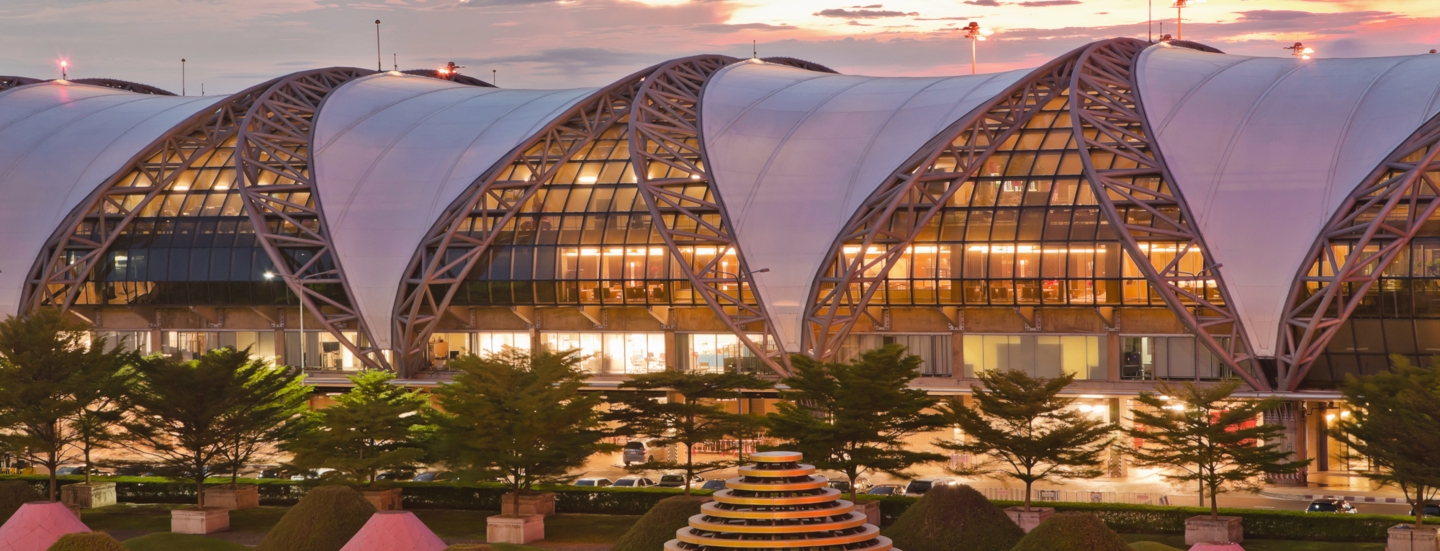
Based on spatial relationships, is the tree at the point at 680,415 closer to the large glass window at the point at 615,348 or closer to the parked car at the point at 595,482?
the parked car at the point at 595,482

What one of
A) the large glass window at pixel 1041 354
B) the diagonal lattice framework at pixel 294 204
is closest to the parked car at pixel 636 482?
the large glass window at pixel 1041 354

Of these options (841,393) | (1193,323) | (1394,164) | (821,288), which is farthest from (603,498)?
(1394,164)

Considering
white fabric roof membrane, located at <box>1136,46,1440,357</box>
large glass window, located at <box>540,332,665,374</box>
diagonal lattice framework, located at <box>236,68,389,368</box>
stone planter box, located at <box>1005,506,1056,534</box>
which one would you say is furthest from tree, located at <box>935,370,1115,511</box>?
diagonal lattice framework, located at <box>236,68,389,368</box>

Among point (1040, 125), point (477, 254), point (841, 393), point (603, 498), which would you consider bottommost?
point (603, 498)

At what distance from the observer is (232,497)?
76375mm

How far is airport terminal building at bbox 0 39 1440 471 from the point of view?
82.9 m

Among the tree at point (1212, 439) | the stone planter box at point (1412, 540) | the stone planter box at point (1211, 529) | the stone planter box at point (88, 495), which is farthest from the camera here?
the stone planter box at point (88, 495)

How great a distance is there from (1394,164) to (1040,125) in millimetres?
20211

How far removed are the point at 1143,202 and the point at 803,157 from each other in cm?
1923

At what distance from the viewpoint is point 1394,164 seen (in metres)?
79.8

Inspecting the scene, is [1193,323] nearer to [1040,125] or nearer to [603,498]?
[1040,125]

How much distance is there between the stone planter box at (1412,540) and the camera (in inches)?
2345

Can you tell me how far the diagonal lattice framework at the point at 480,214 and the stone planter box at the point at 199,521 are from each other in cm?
2627

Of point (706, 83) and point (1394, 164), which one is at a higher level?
point (706, 83)
